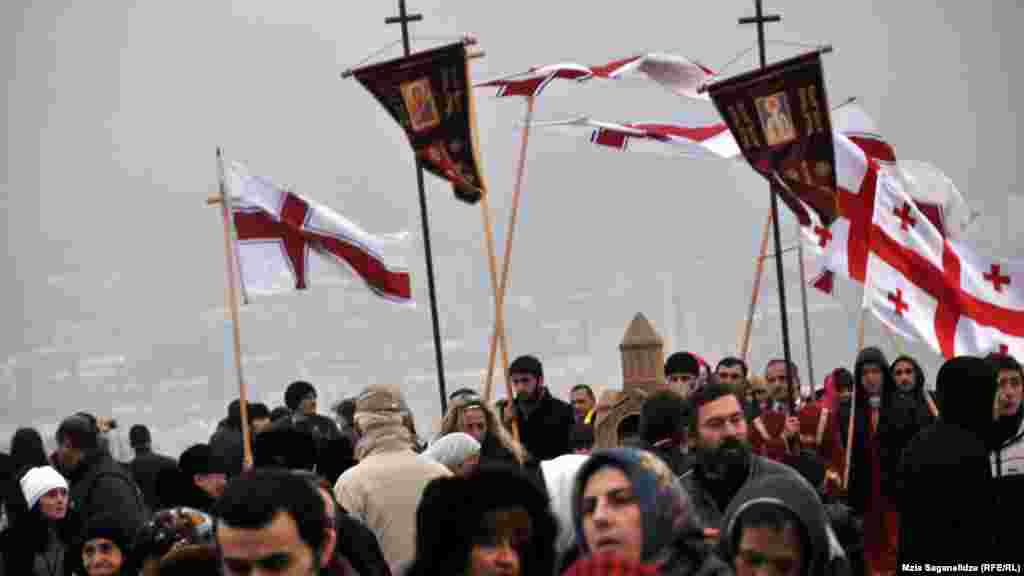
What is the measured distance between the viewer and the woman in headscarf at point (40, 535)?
28.0 ft

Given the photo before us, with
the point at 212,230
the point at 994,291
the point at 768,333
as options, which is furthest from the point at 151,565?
the point at 212,230

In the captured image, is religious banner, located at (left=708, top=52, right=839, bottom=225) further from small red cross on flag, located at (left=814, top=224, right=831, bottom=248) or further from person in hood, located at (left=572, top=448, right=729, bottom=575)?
person in hood, located at (left=572, top=448, right=729, bottom=575)

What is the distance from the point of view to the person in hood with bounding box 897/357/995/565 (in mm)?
6711

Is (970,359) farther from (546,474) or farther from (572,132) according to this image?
(572,132)

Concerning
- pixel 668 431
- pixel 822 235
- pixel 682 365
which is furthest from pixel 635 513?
pixel 822 235

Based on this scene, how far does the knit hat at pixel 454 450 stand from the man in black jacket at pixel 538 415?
2174mm

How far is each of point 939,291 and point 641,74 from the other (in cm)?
422

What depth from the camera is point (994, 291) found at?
11.8 m

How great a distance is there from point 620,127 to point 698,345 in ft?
494

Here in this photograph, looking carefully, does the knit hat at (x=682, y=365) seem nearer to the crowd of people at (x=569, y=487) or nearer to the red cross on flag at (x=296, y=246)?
the crowd of people at (x=569, y=487)

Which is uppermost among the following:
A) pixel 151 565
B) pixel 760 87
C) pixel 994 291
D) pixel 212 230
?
pixel 212 230

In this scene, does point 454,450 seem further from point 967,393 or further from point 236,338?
point 236,338

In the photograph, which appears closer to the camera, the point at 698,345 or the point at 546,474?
the point at 546,474

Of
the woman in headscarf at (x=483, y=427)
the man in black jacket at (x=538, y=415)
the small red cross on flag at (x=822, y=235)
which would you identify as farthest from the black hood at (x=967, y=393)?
the small red cross on flag at (x=822, y=235)
